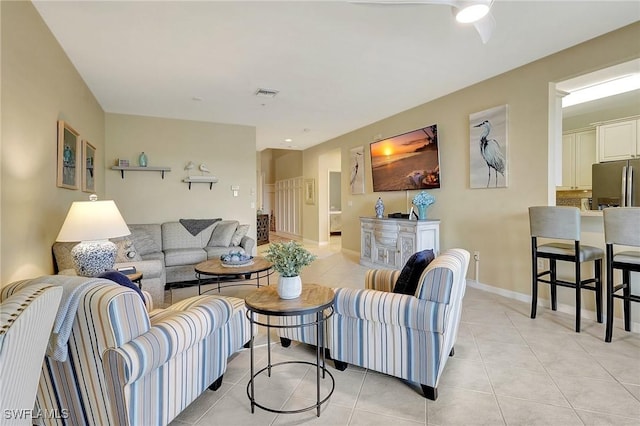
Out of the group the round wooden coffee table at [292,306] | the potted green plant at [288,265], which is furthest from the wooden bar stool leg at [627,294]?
the potted green plant at [288,265]

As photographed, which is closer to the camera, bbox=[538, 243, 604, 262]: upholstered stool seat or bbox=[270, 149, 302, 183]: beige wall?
bbox=[538, 243, 604, 262]: upholstered stool seat

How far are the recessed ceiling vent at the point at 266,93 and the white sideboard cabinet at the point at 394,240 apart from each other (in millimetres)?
2513

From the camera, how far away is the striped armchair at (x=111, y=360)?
1329mm

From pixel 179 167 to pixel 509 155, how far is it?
193 inches

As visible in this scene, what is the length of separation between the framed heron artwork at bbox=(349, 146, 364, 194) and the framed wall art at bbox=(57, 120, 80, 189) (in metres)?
4.54

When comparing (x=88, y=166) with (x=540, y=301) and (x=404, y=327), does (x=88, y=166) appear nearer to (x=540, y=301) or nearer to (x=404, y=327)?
(x=404, y=327)

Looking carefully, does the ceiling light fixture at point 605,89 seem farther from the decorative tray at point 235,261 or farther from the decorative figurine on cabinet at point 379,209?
the decorative tray at point 235,261

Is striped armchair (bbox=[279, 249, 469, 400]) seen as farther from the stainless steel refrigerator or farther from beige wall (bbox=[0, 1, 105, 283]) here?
the stainless steel refrigerator

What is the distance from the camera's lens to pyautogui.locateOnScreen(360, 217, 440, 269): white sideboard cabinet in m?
4.58

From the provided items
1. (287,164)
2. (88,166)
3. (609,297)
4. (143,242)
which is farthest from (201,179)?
(609,297)

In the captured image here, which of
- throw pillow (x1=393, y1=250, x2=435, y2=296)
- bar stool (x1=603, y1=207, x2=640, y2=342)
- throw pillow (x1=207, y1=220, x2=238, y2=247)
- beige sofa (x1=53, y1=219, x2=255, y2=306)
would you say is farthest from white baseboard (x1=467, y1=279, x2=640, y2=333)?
Result: throw pillow (x1=207, y1=220, x2=238, y2=247)

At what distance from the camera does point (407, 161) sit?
522cm

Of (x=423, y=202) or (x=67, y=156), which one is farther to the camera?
(x=423, y=202)

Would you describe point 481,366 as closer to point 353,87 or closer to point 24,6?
point 353,87
